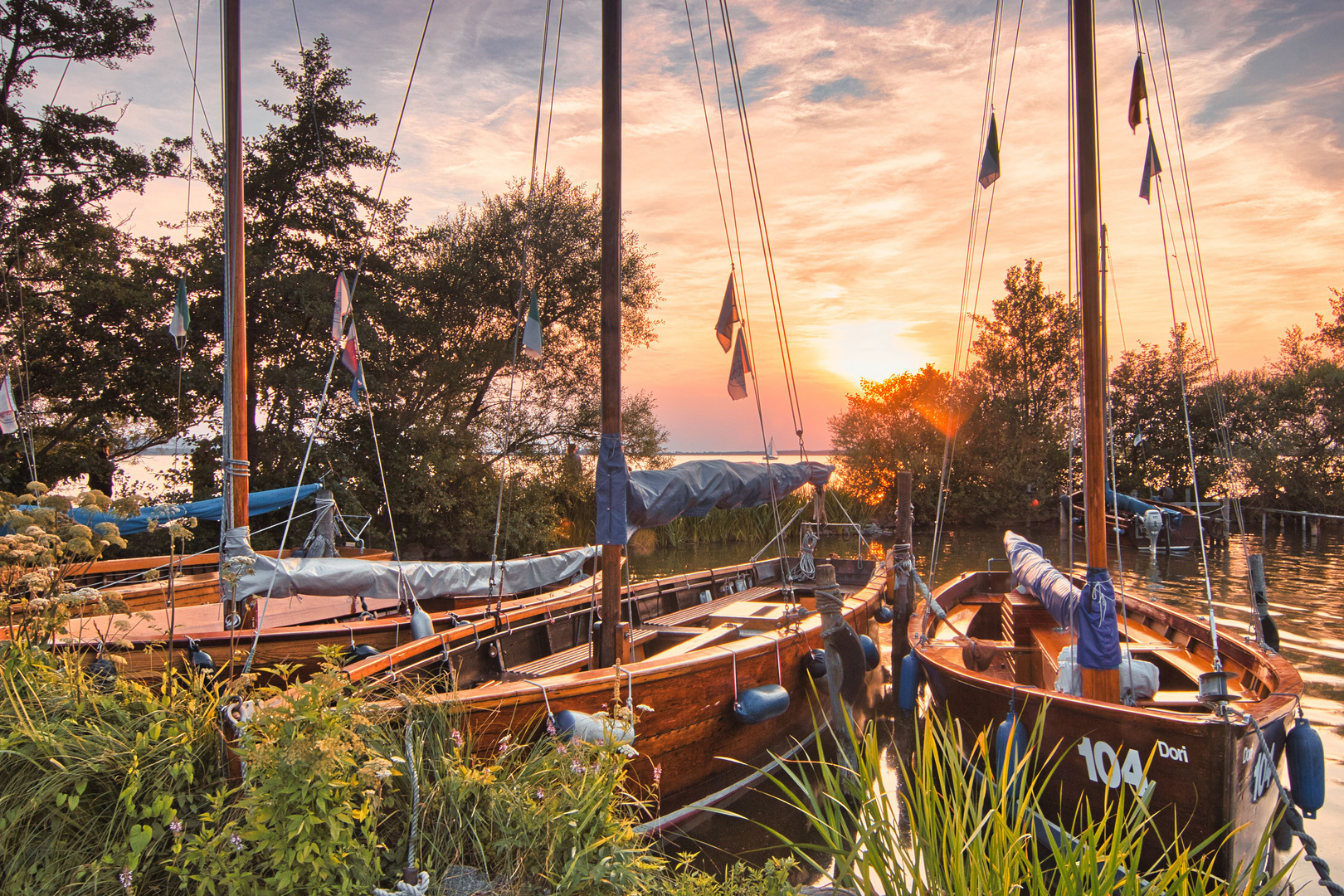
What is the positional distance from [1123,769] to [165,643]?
755 cm

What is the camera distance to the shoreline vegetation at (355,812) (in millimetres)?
2701

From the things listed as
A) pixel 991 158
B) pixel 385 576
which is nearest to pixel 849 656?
pixel 385 576

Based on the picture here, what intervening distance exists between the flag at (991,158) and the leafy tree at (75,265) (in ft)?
59.4

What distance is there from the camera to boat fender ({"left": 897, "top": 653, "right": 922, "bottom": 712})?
8.41 meters

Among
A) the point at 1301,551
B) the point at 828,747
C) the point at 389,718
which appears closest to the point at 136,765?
the point at 389,718

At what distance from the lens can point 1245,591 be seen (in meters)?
18.2

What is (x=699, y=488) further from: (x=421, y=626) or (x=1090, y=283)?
(x=1090, y=283)

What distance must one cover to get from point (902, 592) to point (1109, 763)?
745 centimetres

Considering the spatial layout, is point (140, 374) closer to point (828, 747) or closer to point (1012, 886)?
point (828, 747)

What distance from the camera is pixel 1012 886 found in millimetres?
2453

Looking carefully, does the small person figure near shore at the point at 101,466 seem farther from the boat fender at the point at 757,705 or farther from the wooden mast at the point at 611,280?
the boat fender at the point at 757,705

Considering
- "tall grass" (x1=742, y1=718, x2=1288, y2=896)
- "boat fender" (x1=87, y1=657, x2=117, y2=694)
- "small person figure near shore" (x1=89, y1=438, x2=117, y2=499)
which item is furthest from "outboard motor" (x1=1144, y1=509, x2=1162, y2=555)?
"small person figure near shore" (x1=89, y1=438, x2=117, y2=499)

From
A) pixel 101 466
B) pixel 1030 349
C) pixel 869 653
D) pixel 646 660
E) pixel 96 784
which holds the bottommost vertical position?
pixel 869 653

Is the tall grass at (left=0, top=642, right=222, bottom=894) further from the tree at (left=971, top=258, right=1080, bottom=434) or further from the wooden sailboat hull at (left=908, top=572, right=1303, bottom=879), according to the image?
the tree at (left=971, top=258, right=1080, bottom=434)
